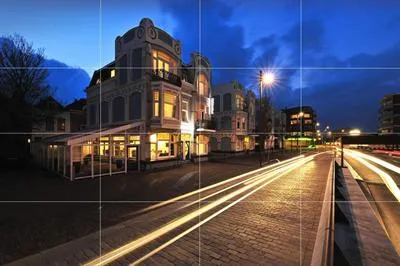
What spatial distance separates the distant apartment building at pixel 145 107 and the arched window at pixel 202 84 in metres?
0.76

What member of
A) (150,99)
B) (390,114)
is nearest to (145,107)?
(150,99)

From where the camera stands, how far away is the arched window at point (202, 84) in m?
24.6

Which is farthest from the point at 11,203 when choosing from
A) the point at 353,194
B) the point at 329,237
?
the point at 353,194

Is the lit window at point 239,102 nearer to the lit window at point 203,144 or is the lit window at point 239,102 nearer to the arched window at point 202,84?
the arched window at point 202,84

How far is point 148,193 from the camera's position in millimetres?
9297

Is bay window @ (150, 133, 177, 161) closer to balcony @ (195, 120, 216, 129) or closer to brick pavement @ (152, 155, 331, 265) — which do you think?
balcony @ (195, 120, 216, 129)

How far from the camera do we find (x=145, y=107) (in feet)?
59.4

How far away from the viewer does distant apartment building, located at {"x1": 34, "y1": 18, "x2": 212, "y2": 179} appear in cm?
1747

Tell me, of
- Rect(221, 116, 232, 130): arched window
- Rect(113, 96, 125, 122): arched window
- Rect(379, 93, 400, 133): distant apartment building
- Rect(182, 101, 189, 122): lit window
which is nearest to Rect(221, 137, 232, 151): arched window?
Rect(221, 116, 232, 130): arched window

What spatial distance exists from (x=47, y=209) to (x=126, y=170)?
8638mm

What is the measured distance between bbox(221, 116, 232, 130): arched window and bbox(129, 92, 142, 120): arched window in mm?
18464

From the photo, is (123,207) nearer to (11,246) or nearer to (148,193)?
(148,193)

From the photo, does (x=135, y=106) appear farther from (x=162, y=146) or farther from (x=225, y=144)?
(x=225, y=144)

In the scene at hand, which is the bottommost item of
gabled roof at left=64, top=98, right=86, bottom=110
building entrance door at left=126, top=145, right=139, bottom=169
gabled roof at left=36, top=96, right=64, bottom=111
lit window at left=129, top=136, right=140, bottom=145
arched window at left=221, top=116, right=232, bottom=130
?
building entrance door at left=126, top=145, right=139, bottom=169
